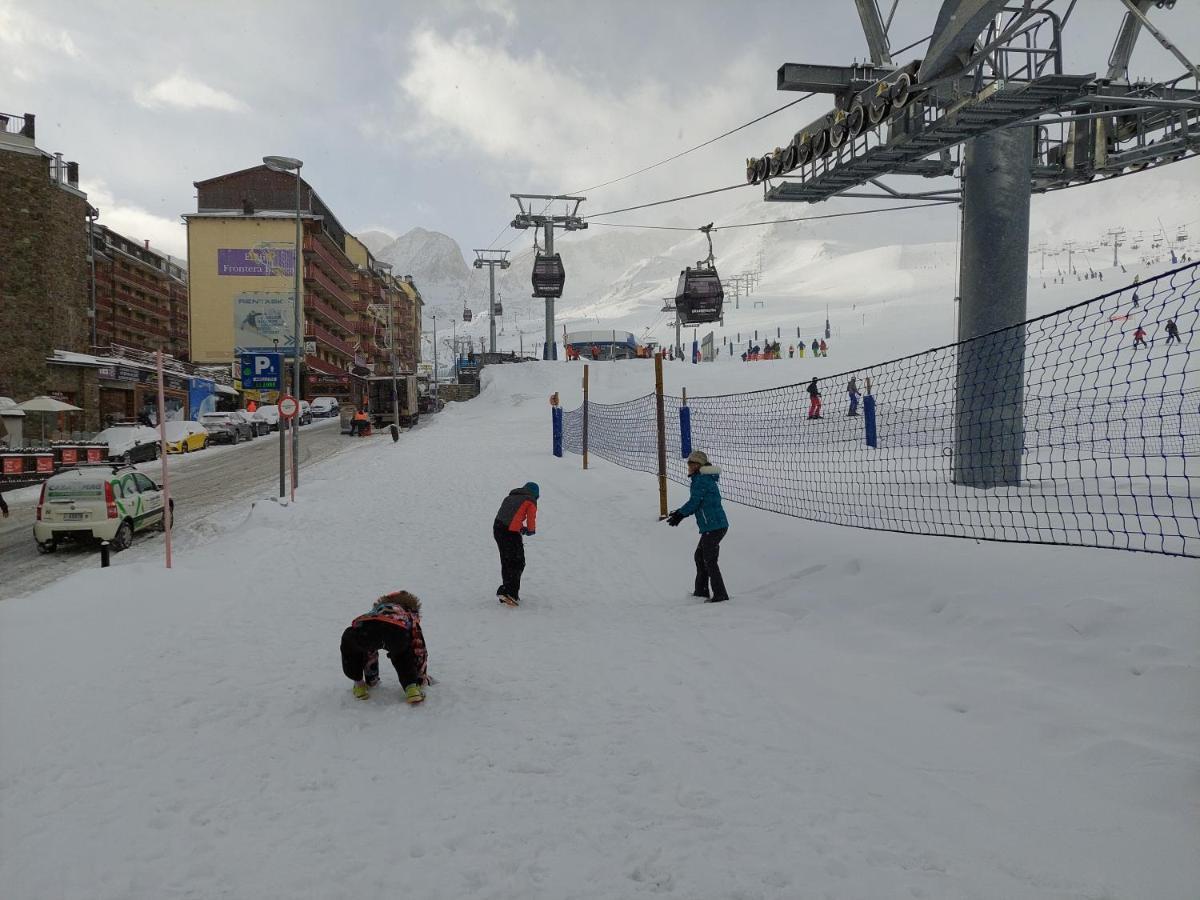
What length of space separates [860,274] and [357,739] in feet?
565

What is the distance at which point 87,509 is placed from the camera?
11422mm

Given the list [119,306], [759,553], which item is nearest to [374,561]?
[759,553]

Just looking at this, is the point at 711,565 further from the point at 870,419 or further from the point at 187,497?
the point at 187,497

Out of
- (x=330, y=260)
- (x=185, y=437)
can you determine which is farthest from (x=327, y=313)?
(x=185, y=437)

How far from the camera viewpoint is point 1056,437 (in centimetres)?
1903

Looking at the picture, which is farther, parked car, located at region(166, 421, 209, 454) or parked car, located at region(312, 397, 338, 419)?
parked car, located at region(312, 397, 338, 419)

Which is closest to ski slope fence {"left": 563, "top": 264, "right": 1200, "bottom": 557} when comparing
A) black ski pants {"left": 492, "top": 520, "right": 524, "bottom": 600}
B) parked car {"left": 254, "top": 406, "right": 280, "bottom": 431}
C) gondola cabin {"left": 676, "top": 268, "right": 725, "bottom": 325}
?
black ski pants {"left": 492, "top": 520, "right": 524, "bottom": 600}

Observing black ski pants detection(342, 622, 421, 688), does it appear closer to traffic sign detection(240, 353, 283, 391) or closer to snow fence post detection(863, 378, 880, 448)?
snow fence post detection(863, 378, 880, 448)

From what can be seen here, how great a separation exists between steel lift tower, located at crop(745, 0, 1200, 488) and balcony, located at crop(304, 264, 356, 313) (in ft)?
185

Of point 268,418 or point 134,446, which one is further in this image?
point 268,418

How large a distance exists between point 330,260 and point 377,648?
228ft

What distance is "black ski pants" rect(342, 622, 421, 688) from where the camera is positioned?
4812mm

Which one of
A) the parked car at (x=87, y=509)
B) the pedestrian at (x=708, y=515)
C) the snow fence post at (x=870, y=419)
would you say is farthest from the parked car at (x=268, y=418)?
the pedestrian at (x=708, y=515)

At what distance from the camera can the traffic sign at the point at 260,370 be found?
18484 millimetres
